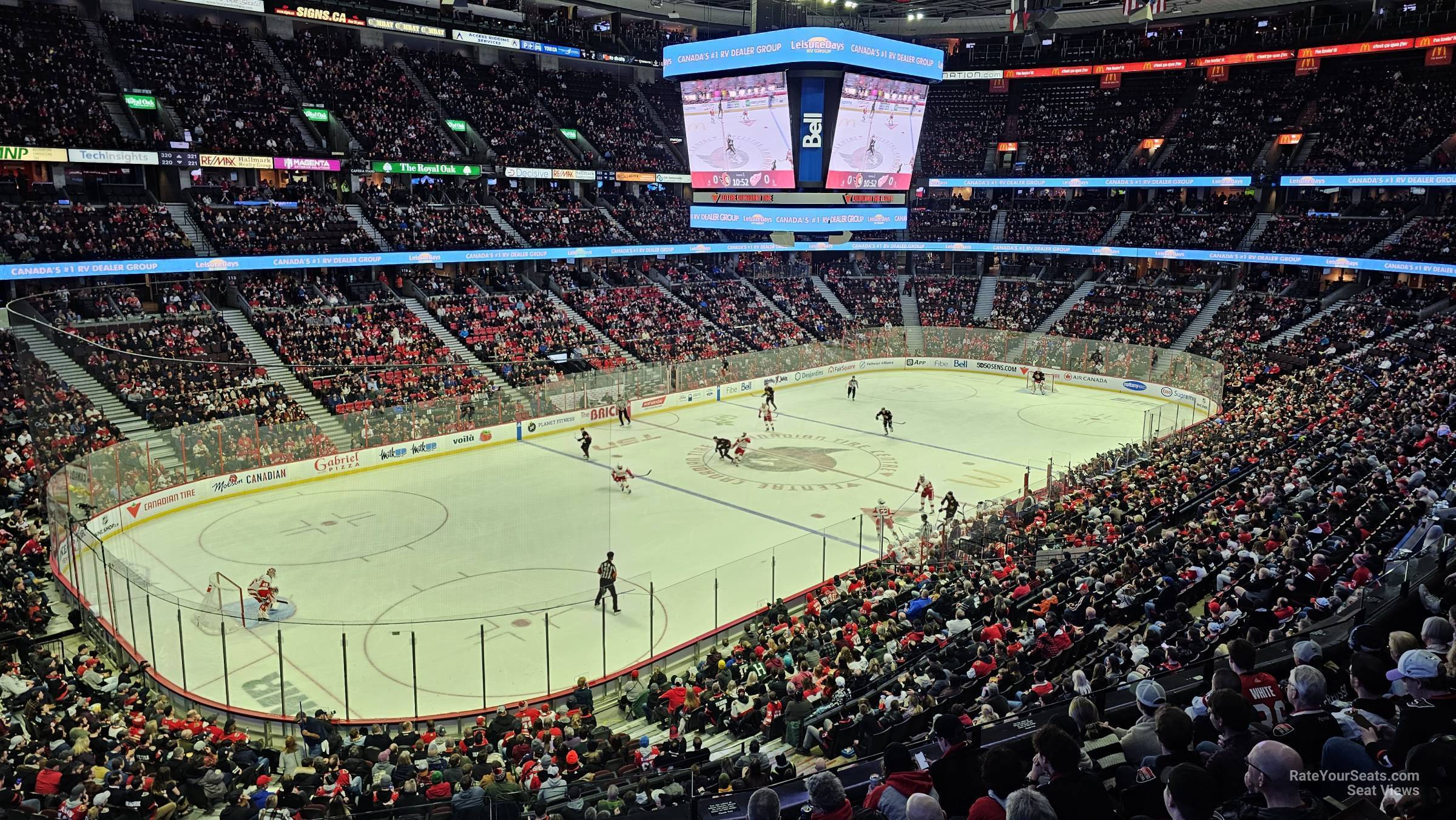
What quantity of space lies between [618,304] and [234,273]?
17866mm

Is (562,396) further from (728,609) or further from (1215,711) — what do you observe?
(1215,711)

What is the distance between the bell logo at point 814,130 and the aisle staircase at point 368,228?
2010 cm

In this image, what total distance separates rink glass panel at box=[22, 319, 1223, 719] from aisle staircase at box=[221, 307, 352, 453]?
27 centimetres

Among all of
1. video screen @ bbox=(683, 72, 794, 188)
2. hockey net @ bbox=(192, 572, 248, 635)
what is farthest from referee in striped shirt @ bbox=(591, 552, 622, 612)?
video screen @ bbox=(683, 72, 794, 188)

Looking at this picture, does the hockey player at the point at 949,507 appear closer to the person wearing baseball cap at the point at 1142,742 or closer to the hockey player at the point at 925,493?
the hockey player at the point at 925,493

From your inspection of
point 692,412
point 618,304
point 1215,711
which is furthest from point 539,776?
point 618,304

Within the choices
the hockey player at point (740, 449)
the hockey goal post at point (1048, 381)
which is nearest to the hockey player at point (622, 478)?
the hockey player at point (740, 449)

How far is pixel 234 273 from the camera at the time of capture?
39656mm

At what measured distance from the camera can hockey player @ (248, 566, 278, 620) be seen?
18.1 meters

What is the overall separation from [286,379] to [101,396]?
8.93 m

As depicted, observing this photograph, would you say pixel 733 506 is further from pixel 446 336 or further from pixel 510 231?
pixel 510 231

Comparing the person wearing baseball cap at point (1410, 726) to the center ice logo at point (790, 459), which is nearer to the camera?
the person wearing baseball cap at point (1410, 726)

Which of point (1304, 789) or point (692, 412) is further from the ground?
point (1304, 789)

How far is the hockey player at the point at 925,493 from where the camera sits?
82.8 ft
